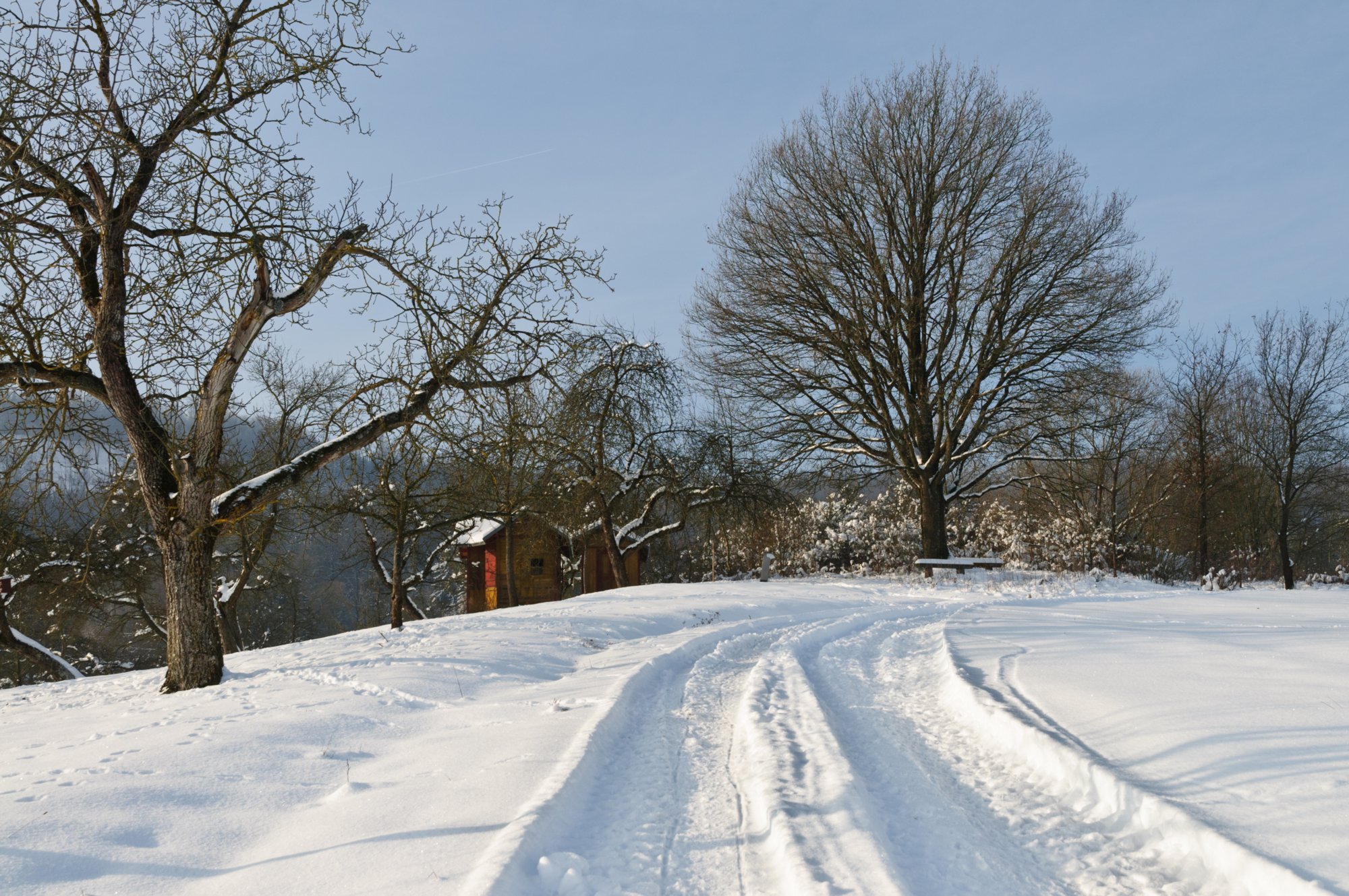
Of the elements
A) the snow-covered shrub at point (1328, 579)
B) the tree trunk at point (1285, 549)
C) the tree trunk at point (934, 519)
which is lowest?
the snow-covered shrub at point (1328, 579)

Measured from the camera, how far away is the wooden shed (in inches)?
1462

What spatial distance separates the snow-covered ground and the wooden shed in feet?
90.3

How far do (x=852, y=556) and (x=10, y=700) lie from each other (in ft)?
93.7

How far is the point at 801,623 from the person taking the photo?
44.2ft

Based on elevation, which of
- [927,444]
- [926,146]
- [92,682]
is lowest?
[92,682]

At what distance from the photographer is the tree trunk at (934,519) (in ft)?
74.3

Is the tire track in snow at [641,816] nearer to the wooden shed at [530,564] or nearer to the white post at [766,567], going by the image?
the white post at [766,567]

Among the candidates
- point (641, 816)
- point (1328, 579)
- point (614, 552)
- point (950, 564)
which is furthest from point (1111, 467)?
point (641, 816)

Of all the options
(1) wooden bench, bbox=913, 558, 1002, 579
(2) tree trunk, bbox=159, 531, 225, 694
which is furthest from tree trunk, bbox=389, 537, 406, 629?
(1) wooden bench, bbox=913, 558, 1002, 579

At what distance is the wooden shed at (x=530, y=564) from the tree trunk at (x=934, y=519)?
1539 cm

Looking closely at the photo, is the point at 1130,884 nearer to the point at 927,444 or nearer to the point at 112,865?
the point at 112,865

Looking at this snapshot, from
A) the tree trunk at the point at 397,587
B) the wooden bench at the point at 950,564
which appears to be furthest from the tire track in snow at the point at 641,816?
the wooden bench at the point at 950,564

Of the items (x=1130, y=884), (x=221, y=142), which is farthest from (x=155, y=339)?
(x=1130, y=884)

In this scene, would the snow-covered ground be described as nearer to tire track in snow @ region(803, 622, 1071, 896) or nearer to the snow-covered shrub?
tire track in snow @ region(803, 622, 1071, 896)
